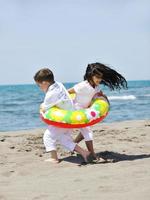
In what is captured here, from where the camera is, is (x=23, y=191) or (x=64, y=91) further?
(x=64, y=91)

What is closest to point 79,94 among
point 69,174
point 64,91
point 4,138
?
point 64,91

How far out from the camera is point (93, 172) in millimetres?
4809

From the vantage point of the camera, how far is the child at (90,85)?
18.5ft

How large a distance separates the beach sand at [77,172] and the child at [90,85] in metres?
0.34

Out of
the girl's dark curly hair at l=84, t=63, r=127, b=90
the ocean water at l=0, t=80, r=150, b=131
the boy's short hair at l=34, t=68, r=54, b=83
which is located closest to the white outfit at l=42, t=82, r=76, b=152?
the boy's short hair at l=34, t=68, r=54, b=83

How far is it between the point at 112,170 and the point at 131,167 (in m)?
0.22

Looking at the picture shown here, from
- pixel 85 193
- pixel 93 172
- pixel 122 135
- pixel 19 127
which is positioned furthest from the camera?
pixel 19 127

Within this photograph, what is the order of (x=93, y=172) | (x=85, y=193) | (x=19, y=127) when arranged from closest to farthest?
(x=85, y=193)
(x=93, y=172)
(x=19, y=127)

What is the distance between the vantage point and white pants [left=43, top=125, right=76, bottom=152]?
562cm

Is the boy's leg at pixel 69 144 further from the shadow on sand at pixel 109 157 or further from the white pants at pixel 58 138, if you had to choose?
the shadow on sand at pixel 109 157

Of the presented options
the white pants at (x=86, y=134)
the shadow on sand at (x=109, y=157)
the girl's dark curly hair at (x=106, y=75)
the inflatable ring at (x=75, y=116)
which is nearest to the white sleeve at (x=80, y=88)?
the girl's dark curly hair at (x=106, y=75)

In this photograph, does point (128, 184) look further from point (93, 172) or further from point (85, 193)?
point (93, 172)

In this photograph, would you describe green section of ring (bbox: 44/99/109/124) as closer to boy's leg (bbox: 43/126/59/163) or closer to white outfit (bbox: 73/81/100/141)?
white outfit (bbox: 73/81/100/141)

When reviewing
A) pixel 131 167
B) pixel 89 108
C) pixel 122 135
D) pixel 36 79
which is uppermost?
pixel 36 79
